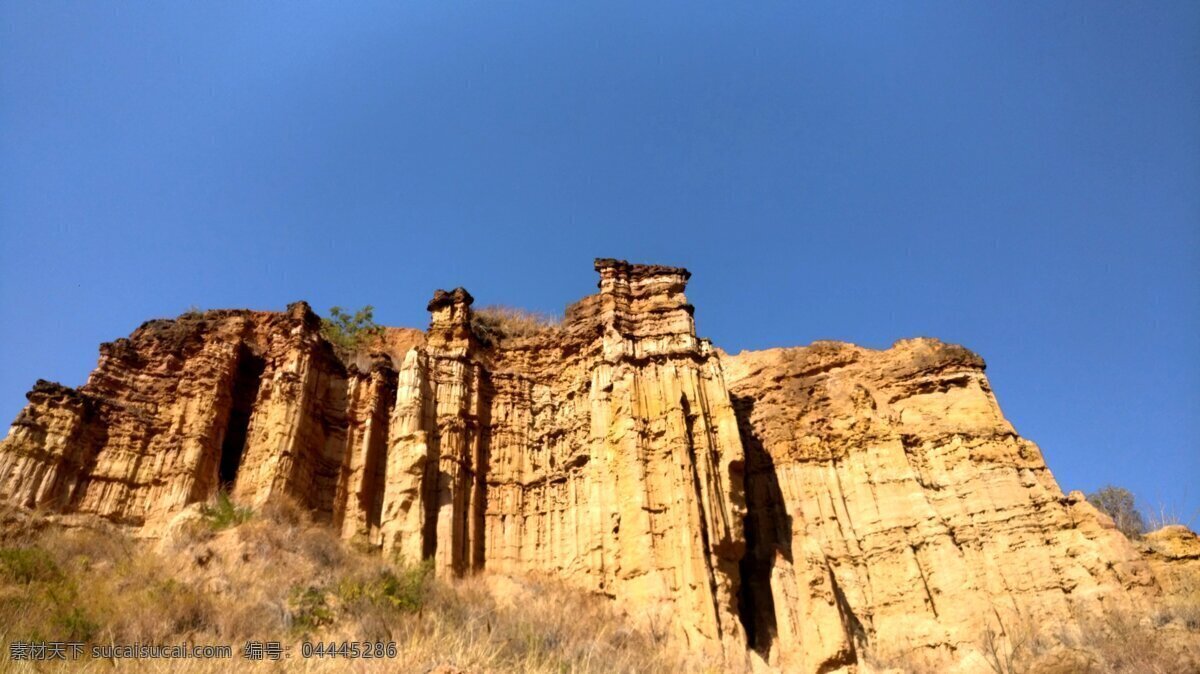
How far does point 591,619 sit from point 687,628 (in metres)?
2.08

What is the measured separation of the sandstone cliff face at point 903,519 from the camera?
17344 mm

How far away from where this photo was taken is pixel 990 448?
1981 cm

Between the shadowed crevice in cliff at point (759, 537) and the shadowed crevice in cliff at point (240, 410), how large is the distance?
1330 cm

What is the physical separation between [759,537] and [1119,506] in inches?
674

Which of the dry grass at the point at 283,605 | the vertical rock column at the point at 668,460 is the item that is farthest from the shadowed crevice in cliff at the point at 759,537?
the dry grass at the point at 283,605

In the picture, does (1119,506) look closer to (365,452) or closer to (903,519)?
(903,519)

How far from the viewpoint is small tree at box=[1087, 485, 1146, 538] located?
2628cm

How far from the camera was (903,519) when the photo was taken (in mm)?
19703

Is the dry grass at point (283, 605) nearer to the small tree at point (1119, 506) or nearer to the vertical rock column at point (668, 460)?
the vertical rock column at point (668, 460)

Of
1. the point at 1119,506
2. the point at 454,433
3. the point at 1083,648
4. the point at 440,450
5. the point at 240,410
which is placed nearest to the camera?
the point at 1083,648

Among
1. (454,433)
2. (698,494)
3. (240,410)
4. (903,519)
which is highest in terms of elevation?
(240,410)

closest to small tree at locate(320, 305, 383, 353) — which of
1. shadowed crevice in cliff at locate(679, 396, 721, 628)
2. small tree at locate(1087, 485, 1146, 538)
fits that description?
shadowed crevice in cliff at locate(679, 396, 721, 628)

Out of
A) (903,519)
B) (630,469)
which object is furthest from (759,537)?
(630,469)

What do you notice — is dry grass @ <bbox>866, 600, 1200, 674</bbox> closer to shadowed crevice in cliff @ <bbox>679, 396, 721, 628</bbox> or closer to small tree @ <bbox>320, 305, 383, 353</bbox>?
shadowed crevice in cliff @ <bbox>679, 396, 721, 628</bbox>
